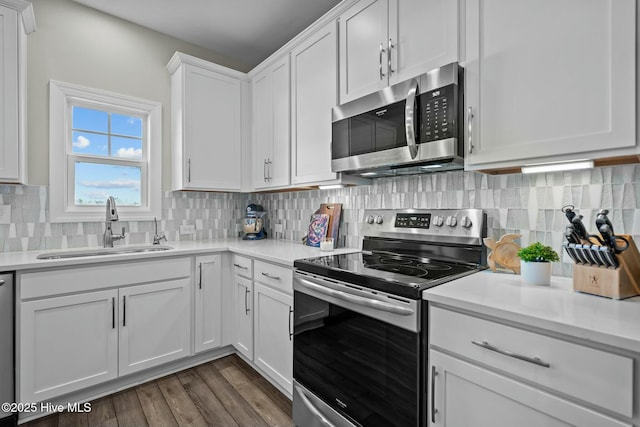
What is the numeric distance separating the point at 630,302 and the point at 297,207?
2.25 meters

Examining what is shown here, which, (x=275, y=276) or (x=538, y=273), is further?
→ (x=275, y=276)

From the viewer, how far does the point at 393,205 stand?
2064 millimetres

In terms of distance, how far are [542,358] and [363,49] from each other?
1.71 metres

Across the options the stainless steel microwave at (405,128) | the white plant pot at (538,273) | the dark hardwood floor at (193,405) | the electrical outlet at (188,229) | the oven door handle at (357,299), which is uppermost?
the stainless steel microwave at (405,128)

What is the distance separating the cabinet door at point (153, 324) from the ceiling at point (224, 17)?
2.12 metres

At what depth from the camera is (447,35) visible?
57.1 inches

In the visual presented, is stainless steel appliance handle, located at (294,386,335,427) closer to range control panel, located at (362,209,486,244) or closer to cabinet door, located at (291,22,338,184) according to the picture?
range control panel, located at (362,209,486,244)

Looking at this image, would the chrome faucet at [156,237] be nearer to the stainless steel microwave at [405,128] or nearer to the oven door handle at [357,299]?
the oven door handle at [357,299]

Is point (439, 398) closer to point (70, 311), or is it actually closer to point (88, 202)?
point (70, 311)

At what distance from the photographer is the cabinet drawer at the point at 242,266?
227 centimetres

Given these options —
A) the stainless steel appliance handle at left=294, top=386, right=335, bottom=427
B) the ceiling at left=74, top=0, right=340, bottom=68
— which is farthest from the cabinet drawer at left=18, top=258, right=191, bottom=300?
the ceiling at left=74, top=0, right=340, bottom=68

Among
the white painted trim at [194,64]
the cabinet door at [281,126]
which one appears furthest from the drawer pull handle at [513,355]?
the white painted trim at [194,64]

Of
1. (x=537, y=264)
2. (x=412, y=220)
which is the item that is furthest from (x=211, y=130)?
(x=537, y=264)

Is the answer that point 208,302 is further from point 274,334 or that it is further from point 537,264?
point 537,264
